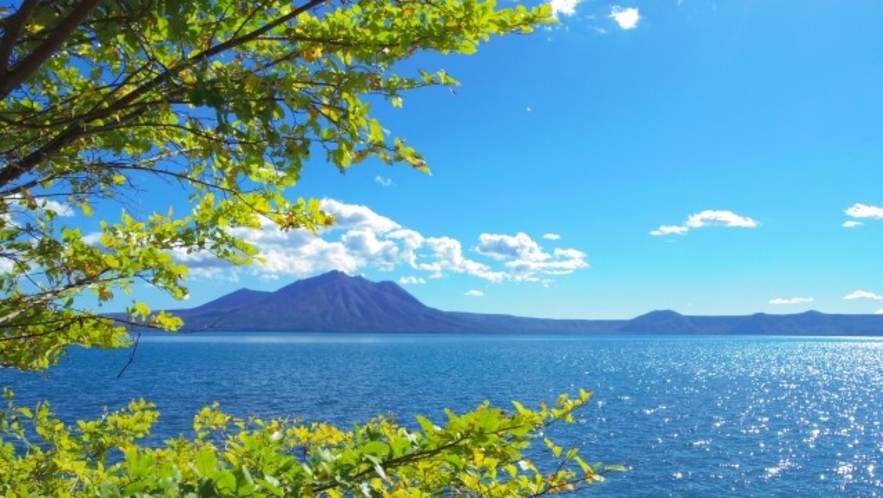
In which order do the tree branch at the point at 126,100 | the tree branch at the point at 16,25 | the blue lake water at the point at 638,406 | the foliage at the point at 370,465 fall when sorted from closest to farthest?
the tree branch at the point at 16,25 < the foliage at the point at 370,465 < the tree branch at the point at 126,100 < the blue lake water at the point at 638,406

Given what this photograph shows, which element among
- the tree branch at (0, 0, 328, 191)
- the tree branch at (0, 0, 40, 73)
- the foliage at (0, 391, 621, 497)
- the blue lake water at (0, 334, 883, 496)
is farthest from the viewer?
the blue lake water at (0, 334, 883, 496)

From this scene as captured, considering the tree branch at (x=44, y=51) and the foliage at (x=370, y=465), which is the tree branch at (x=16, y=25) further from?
the foliage at (x=370, y=465)

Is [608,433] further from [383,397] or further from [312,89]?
[312,89]

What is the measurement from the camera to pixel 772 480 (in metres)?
37.1

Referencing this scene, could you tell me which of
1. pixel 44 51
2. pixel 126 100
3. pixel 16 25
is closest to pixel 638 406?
pixel 126 100

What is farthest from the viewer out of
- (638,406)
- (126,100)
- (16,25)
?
(638,406)

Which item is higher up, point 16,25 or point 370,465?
point 16,25

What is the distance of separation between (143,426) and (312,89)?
544 centimetres

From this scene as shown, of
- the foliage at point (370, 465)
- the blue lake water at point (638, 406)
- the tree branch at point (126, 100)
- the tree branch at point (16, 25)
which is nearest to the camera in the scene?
the tree branch at point (16, 25)

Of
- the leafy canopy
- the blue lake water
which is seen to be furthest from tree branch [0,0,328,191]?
the blue lake water

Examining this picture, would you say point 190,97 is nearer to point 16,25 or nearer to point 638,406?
point 16,25

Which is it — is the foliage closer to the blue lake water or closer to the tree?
the tree

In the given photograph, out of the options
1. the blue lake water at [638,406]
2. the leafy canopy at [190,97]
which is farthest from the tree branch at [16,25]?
the blue lake water at [638,406]

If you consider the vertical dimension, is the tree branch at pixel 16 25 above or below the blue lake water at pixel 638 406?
above
